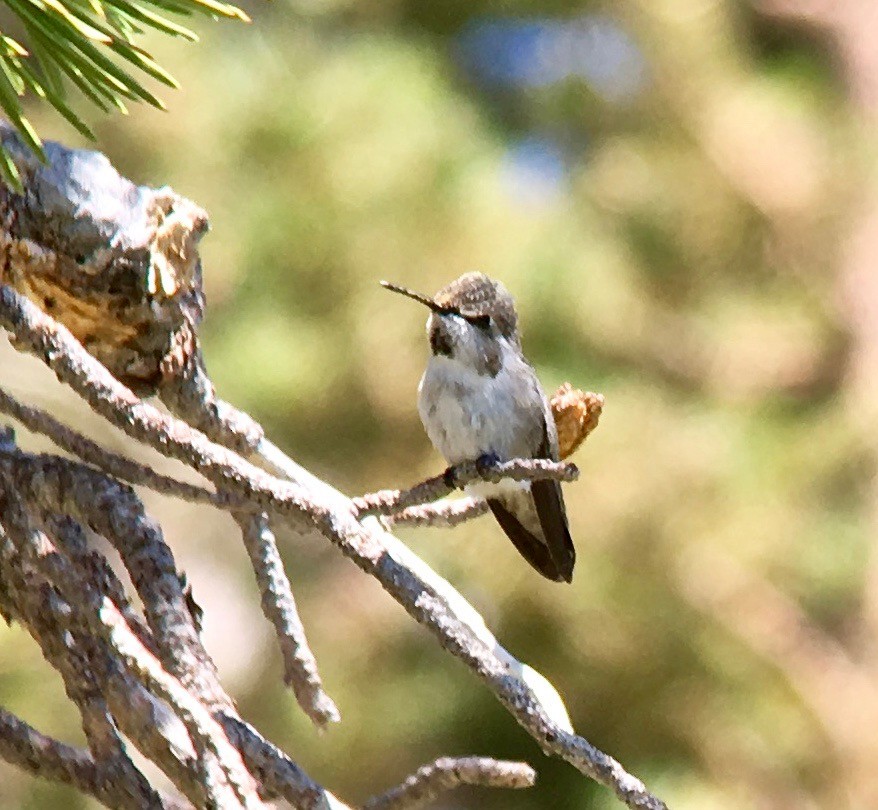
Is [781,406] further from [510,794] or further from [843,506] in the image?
→ [510,794]

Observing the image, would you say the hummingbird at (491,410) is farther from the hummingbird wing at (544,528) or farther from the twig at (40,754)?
the twig at (40,754)

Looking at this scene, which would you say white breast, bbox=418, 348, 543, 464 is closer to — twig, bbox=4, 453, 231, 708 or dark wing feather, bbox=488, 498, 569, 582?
dark wing feather, bbox=488, 498, 569, 582

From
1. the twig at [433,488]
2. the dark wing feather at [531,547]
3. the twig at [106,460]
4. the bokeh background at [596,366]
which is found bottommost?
the twig at [106,460]

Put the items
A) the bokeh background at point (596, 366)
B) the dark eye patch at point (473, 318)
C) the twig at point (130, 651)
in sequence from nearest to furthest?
1. the twig at point (130, 651)
2. the dark eye patch at point (473, 318)
3. the bokeh background at point (596, 366)

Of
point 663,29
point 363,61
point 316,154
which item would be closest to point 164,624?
point 316,154

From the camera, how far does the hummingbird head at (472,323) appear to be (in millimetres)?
1654

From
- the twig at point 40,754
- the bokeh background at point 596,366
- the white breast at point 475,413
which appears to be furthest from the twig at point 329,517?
the bokeh background at point 596,366

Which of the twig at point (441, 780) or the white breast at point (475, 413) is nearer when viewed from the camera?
the twig at point (441, 780)

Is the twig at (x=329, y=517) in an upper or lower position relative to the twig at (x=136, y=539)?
upper

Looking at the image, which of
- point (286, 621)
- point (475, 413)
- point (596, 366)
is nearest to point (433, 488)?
point (286, 621)

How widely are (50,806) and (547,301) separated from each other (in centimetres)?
188

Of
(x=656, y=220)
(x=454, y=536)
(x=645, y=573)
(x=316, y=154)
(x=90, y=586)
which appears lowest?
(x=90, y=586)

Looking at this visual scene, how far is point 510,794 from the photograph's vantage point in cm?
455

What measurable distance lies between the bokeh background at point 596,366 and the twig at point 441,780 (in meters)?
2.59
